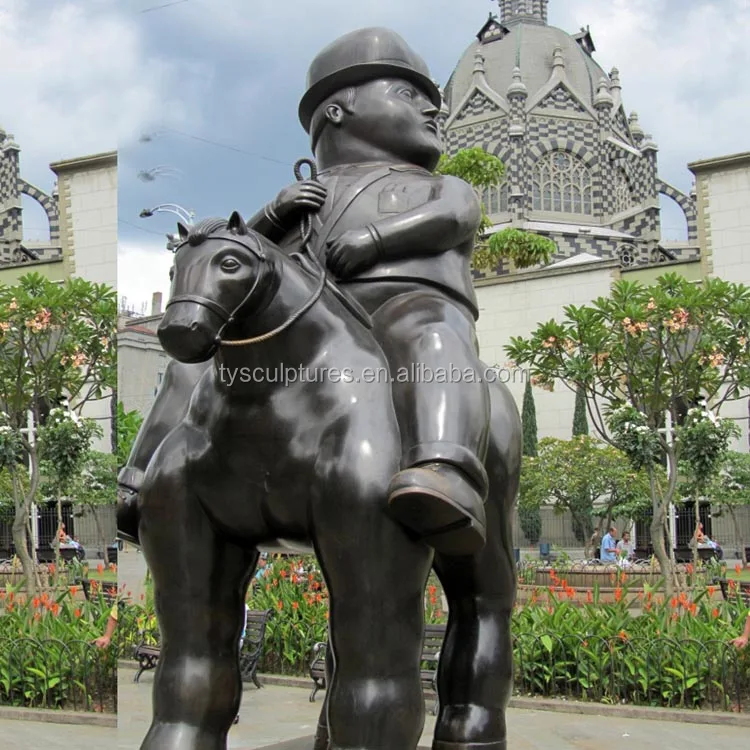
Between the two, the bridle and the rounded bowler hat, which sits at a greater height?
the rounded bowler hat

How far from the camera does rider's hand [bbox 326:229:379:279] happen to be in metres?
2.81

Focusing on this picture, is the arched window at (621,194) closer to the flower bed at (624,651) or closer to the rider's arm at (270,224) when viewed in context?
the flower bed at (624,651)

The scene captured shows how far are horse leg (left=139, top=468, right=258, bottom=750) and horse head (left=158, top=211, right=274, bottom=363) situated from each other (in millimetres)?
474

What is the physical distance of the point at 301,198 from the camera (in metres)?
2.96

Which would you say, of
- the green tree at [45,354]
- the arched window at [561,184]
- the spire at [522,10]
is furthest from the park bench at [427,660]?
the spire at [522,10]

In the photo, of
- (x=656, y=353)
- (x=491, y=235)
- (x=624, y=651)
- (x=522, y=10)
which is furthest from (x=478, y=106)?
(x=624, y=651)

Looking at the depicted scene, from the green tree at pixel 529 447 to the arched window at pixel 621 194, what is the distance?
2194 cm

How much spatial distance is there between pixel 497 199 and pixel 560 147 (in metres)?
3.89

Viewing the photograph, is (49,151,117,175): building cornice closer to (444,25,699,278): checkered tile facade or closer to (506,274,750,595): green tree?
(506,274,750,595): green tree

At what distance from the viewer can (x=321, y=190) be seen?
2.98 meters

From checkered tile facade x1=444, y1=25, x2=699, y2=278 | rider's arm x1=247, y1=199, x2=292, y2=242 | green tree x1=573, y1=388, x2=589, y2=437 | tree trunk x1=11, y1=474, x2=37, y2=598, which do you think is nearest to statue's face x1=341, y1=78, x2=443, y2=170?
rider's arm x1=247, y1=199, x2=292, y2=242

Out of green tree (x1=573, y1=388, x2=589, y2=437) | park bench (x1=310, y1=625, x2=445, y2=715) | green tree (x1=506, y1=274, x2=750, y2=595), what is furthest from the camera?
green tree (x1=573, y1=388, x2=589, y2=437)

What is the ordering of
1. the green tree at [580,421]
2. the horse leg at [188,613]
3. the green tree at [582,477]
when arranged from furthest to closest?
the green tree at [580,421], the green tree at [582,477], the horse leg at [188,613]

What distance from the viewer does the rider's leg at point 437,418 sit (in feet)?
7.61
